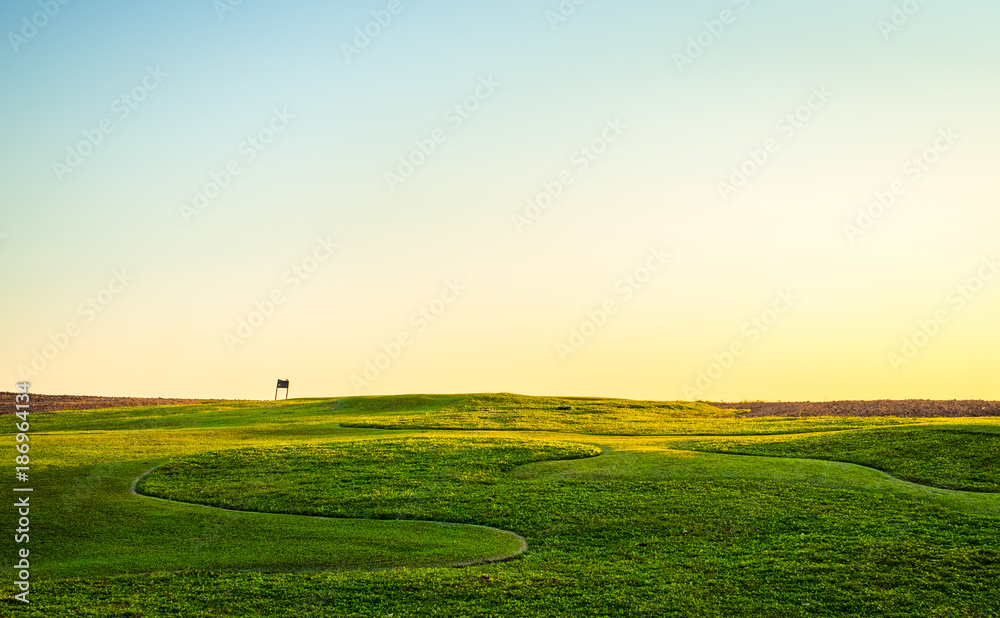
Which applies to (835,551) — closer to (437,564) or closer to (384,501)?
(437,564)

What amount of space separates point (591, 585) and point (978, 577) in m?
7.67

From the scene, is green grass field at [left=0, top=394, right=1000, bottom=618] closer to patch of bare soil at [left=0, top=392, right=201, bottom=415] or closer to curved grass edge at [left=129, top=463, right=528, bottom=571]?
curved grass edge at [left=129, top=463, right=528, bottom=571]

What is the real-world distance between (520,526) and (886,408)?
35.1 metres

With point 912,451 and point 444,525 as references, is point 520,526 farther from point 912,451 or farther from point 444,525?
point 912,451

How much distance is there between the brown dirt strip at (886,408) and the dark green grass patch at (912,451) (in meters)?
15.7

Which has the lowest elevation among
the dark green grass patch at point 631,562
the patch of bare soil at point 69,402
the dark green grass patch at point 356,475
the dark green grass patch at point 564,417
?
the dark green grass patch at point 631,562

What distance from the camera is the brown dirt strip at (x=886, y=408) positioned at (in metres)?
41.9

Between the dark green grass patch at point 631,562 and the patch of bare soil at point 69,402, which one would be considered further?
the patch of bare soil at point 69,402

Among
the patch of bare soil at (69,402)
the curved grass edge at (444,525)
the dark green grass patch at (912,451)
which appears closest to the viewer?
the curved grass edge at (444,525)

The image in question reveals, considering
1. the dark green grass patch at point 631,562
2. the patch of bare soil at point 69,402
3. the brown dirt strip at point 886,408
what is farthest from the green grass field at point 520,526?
the patch of bare soil at point 69,402

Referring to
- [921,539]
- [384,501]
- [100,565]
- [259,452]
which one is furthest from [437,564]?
[259,452]

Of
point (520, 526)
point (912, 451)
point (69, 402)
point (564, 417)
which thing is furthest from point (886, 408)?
point (69, 402)

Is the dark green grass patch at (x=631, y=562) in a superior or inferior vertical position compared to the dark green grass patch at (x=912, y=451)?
inferior

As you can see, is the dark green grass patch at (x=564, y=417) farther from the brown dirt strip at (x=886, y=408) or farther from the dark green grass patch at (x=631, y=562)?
the dark green grass patch at (x=631, y=562)
